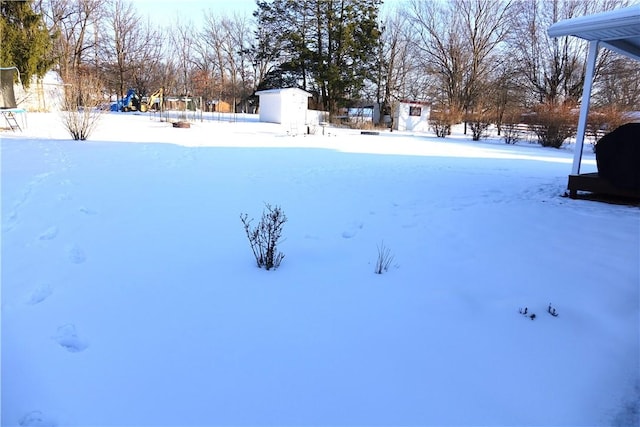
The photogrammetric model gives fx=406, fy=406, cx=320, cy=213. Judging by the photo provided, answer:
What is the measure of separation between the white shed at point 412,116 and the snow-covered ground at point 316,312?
64.4ft

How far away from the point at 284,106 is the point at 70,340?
20.9 meters

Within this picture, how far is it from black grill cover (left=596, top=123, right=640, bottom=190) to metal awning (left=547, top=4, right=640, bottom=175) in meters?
0.51

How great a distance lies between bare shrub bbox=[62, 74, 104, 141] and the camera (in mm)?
10039

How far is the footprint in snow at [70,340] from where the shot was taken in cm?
231

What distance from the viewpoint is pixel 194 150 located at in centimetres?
980

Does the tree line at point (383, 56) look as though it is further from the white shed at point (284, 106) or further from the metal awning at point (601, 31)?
the metal awning at point (601, 31)

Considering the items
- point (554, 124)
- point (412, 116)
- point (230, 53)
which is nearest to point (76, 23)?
point (230, 53)

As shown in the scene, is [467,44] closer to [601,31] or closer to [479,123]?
[479,123]

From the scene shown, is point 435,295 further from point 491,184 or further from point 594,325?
point 491,184

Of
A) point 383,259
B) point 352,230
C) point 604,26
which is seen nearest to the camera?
point 383,259

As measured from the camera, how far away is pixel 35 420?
184cm

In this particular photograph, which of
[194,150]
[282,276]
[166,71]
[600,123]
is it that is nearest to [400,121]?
[600,123]

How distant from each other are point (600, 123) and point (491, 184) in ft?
41.6

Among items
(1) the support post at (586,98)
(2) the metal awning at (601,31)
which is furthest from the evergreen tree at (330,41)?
(1) the support post at (586,98)
